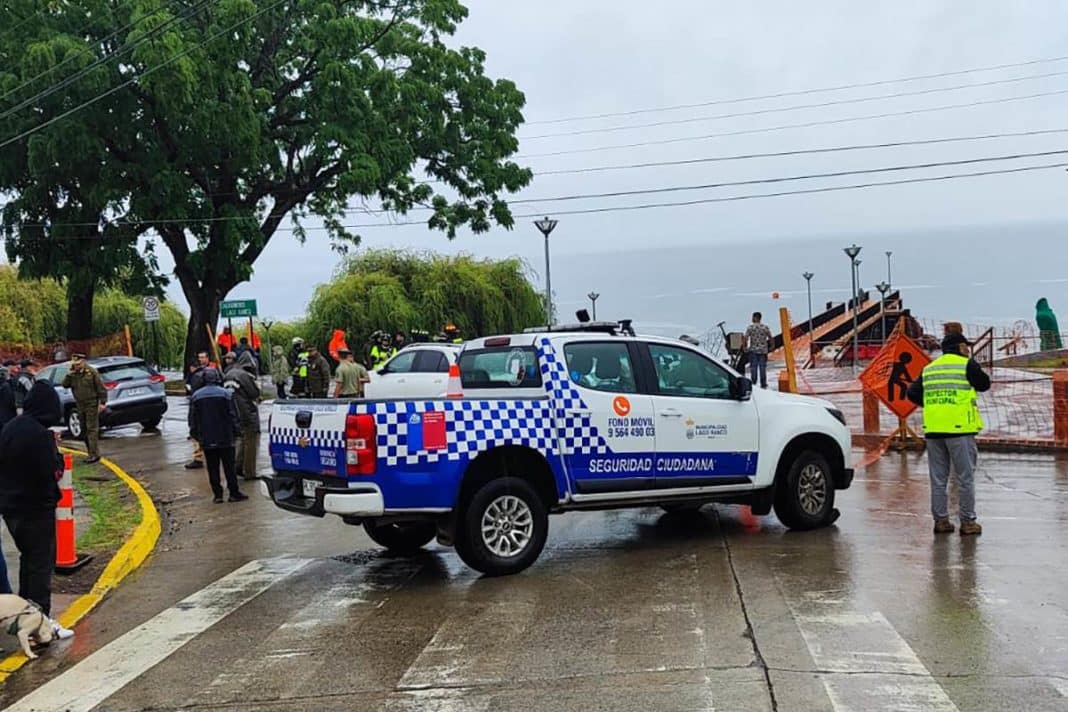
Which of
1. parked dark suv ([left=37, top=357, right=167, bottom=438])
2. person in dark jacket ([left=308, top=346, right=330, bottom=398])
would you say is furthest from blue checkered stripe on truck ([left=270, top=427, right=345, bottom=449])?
parked dark suv ([left=37, top=357, right=167, bottom=438])

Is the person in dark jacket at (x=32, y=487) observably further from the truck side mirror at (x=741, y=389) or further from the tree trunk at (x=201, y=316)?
the tree trunk at (x=201, y=316)

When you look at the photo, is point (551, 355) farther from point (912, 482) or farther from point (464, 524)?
point (912, 482)

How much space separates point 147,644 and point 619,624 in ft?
9.72

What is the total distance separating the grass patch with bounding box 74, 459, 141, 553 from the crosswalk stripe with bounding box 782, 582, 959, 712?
669 cm

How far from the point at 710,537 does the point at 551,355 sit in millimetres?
2324

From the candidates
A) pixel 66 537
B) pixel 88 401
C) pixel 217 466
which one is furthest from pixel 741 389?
pixel 88 401

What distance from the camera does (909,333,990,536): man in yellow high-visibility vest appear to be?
970cm

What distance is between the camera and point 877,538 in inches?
380

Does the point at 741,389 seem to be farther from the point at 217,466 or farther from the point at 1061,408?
the point at 1061,408

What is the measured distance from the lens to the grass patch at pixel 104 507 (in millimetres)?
10891

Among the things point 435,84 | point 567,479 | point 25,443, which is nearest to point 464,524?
point 567,479

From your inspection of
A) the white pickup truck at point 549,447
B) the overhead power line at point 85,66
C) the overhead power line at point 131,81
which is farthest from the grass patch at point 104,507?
the overhead power line at point 85,66

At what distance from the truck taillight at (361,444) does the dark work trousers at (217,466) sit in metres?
5.47

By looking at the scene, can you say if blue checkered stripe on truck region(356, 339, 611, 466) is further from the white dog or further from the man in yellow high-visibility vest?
the man in yellow high-visibility vest
